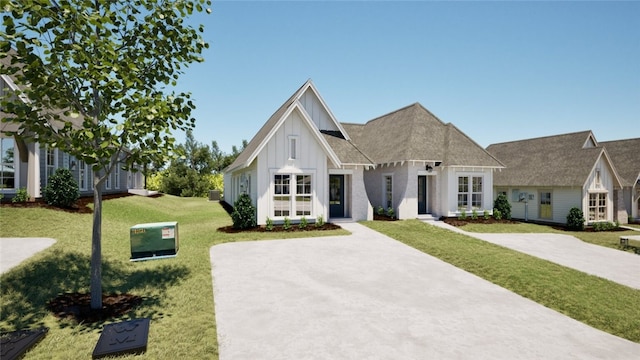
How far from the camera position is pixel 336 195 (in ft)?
65.5

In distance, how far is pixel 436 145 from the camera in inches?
861

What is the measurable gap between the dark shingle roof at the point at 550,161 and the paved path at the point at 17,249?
1175 inches

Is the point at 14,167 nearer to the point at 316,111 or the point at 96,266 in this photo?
the point at 96,266

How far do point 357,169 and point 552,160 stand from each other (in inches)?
688

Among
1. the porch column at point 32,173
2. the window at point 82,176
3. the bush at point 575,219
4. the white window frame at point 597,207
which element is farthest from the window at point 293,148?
the white window frame at point 597,207

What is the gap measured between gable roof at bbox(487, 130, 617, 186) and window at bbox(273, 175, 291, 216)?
64.2ft

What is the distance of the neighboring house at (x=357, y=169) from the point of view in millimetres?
17203

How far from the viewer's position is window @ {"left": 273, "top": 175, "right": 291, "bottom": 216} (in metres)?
17.3

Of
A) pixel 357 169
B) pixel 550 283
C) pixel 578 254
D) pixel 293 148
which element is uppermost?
pixel 293 148

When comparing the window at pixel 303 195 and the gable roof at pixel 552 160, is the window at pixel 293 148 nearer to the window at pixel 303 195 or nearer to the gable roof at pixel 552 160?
the window at pixel 303 195

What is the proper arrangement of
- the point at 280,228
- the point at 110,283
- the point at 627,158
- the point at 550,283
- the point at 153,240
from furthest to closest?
the point at 627,158, the point at 280,228, the point at 153,240, the point at 550,283, the point at 110,283

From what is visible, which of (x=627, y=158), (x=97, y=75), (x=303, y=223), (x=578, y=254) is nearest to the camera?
(x=97, y=75)

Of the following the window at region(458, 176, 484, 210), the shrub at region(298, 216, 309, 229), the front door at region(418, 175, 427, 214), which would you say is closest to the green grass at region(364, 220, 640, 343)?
the shrub at region(298, 216, 309, 229)

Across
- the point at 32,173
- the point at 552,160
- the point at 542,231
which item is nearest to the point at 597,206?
the point at 552,160
